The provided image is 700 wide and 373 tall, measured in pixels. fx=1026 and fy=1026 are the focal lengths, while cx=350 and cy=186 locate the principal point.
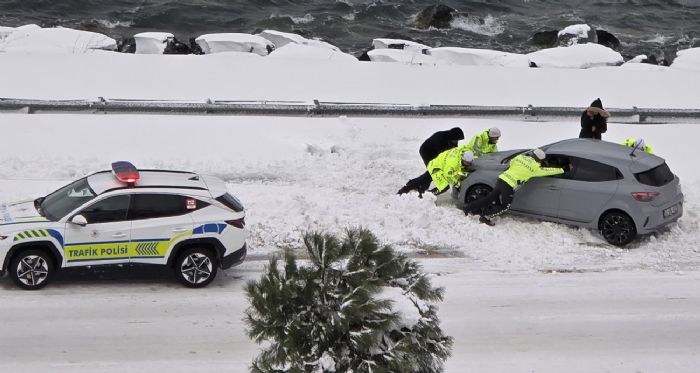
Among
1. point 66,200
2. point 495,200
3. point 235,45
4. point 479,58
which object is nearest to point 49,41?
point 235,45

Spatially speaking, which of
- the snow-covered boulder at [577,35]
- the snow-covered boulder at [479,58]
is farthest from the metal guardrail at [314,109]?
the snow-covered boulder at [577,35]

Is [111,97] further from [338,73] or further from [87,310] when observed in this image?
[87,310]

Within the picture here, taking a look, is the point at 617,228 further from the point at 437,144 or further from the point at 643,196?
the point at 437,144

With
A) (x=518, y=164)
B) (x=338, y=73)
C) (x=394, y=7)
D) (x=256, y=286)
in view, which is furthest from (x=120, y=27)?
(x=256, y=286)

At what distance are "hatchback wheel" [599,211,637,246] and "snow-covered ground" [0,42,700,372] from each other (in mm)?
221

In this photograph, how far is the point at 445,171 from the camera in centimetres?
1766

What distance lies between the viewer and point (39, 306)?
43.6 feet

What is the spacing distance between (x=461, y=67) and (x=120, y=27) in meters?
20.4

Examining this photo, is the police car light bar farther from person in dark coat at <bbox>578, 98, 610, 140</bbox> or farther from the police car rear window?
person in dark coat at <bbox>578, 98, 610, 140</bbox>

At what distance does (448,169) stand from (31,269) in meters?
7.28

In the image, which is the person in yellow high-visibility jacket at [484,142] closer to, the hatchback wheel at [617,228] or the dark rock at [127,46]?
the hatchback wheel at [617,228]

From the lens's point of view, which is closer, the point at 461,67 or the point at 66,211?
the point at 66,211

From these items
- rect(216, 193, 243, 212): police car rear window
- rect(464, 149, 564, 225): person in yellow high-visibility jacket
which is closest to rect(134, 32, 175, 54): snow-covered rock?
rect(464, 149, 564, 225): person in yellow high-visibility jacket

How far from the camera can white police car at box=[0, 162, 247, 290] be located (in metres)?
13.5
